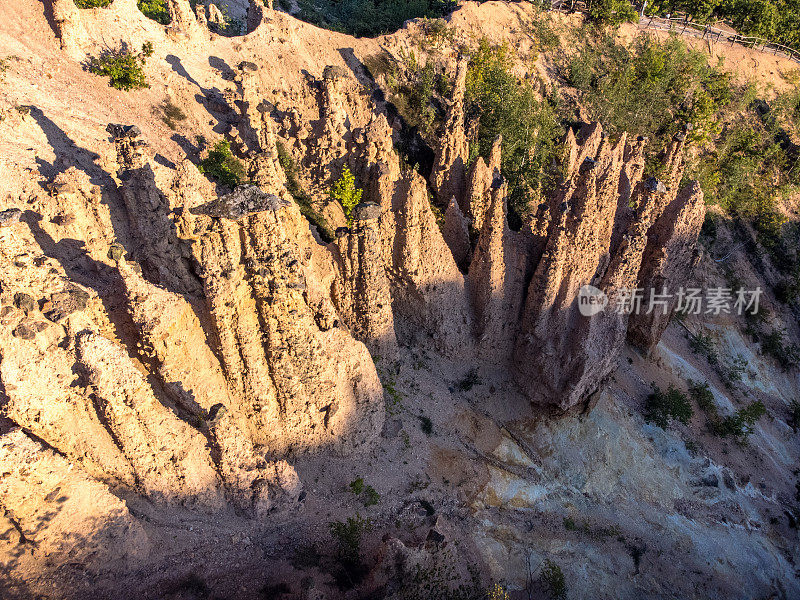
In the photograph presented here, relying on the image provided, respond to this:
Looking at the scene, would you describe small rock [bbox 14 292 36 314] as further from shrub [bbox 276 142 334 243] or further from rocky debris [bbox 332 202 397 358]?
shrub [bbox 276 142 334 243]

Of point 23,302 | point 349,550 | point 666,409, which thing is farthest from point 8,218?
point 666,409

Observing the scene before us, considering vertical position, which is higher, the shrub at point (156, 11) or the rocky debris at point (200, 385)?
the shrub at point (156, 11)

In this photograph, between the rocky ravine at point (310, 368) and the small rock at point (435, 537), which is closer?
the rocky ravine at point (310, 368)

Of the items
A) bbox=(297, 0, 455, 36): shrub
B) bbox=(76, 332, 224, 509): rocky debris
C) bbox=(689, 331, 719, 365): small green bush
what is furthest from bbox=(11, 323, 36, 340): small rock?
bbox=(297, 0, 455, 36): shrub

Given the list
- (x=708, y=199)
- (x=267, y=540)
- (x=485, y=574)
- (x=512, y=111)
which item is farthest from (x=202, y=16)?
(x=708, y=199)

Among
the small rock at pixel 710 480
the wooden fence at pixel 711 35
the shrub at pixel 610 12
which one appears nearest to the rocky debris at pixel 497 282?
the small rock at pixel 710 480

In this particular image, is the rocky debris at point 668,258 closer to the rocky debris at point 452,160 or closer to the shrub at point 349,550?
the rocky debris at point 452,160
